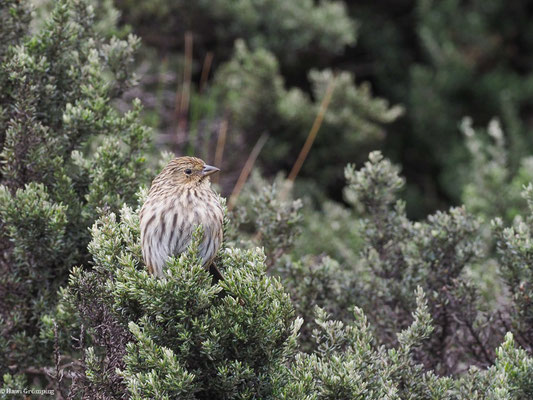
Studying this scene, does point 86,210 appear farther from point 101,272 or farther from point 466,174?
point 466,174

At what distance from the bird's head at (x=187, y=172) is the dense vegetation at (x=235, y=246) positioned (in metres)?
0.25

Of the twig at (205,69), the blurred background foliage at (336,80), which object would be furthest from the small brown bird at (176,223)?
the twig at (205,69)

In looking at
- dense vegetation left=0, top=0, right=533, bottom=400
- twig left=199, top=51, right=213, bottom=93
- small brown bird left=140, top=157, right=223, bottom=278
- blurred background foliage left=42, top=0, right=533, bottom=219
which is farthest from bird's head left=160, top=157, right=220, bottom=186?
twig left=199, top=51, right=213, bottom=93

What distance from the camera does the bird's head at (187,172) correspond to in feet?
11.4

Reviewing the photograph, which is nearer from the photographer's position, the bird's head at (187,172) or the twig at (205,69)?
the bird's head at (187,172)

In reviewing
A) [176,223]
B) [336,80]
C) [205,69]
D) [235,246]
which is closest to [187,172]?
[176,223]

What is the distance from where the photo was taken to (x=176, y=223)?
3.20 meters

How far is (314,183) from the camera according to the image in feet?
25.1

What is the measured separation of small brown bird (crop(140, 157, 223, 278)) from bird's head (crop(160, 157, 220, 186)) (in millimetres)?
74

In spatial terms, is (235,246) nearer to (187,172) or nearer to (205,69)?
(187,172)

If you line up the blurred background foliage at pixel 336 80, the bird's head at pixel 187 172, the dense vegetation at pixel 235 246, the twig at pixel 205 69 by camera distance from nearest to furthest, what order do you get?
the dense vegetation at pixel 235 246
the bird's head at pixel 187 172
the twig at pixel 205 69
the blurred background foliage at pixel 336 80

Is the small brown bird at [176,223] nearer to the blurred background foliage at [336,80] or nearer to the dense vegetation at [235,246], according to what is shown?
the dense vegetation at [235,246]

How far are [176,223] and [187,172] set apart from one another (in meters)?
0.39

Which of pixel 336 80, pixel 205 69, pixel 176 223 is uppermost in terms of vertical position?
pixel 205 69
